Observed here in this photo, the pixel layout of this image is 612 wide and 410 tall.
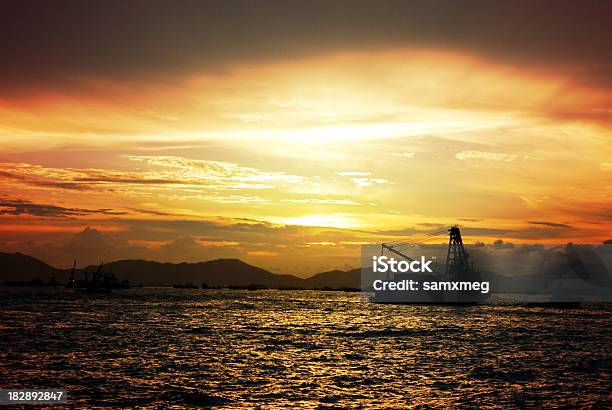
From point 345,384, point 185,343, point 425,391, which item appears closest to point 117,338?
point 185,343

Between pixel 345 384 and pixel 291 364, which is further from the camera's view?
pixel 291 364

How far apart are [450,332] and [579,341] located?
1810cm

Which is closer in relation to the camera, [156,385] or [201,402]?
[201,402]

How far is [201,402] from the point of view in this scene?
3409 centimetres

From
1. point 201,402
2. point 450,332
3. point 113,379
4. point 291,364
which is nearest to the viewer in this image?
point 201,402

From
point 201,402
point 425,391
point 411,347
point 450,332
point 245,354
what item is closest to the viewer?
point 201,402

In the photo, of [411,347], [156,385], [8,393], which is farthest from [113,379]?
[411,347]

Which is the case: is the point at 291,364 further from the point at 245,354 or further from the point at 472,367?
the point at 472,367

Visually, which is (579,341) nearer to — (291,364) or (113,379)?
(291,364)

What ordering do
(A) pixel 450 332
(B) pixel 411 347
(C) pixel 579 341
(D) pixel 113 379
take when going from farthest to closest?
(A) pixel 450 332, (C) pixel 579 341, (B) pixel 411 347, (D) pixel 113 379

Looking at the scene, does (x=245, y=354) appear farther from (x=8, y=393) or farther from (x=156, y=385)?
(x=8, y=393)

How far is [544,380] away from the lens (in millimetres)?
43406

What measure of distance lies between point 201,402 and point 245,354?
73.5 ft

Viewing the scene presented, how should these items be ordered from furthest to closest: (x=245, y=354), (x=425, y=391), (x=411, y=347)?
1. (x=411, y=347)
2. (x=245, y=354)
3. (x=425, y=391)
